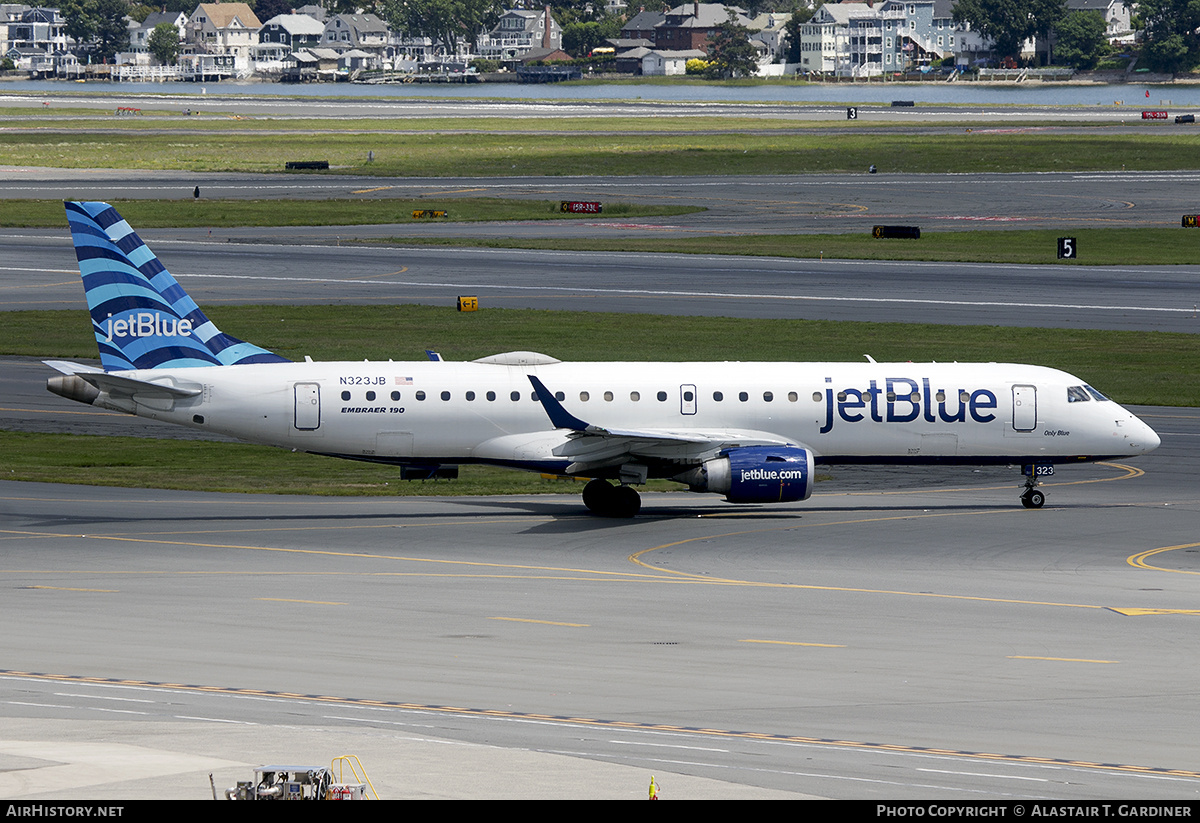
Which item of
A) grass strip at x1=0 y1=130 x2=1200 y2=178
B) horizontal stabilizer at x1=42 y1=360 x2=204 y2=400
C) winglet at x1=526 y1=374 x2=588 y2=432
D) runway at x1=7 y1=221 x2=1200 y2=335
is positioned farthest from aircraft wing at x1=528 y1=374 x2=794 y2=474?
grass strip at x1=0 y1=130 x2=1200 y2=178

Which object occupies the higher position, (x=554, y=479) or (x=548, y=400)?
(x=548, y=400)

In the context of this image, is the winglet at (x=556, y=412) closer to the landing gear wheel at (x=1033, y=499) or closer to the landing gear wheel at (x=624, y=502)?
the landing gear wheel at (x=624, y=502)

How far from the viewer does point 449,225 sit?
118 m

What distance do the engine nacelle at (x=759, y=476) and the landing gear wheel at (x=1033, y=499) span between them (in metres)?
7.29

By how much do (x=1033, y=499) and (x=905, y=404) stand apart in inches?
189

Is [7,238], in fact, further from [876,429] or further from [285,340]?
[876,429]

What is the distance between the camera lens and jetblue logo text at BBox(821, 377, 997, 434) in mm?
44781

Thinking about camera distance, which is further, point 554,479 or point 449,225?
point 449,225

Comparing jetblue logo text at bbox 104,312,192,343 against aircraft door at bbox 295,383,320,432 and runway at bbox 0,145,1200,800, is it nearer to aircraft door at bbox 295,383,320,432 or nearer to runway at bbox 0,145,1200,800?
aircraft door at bbox 295,383,320,432

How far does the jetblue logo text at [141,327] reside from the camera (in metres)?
44.8

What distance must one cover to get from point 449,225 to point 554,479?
6860 centimetres

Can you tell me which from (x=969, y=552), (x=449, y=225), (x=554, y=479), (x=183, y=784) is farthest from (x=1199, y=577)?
(x=449, y=225)

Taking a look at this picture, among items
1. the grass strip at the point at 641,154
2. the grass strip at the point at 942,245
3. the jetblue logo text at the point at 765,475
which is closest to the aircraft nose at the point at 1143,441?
the jetblue logo text at the point at 765,475

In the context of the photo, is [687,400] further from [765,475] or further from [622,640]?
[622,640]
